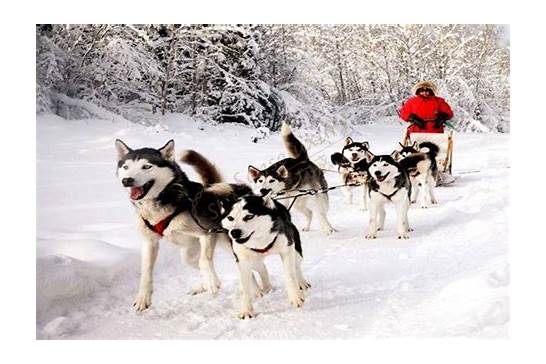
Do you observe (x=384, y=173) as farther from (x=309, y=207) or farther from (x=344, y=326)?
(x=344, y=326)

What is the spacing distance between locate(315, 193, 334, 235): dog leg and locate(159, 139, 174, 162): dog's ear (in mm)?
721

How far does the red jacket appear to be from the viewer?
349 cm

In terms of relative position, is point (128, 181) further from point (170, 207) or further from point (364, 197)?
point (364, 197)

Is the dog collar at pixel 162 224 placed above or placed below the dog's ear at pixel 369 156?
below

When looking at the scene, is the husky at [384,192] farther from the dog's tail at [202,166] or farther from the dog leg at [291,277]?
the dog's tail at [202,166]

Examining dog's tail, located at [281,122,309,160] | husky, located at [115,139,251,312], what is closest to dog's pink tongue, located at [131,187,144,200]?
husky, located at [115,139,251,312]

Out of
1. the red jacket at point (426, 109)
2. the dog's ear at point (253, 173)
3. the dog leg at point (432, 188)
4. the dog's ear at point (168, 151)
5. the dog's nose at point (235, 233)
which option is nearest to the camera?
the dog's nose at point (235, 233)

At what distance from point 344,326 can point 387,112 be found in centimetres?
110

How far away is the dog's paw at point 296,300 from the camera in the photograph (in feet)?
10.0

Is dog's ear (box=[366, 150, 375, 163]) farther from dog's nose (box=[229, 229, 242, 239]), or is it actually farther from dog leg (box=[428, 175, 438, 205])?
dog's nose (box=[229, 229, 242, 239])

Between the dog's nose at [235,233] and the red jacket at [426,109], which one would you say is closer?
the dog's nose at [235,233]

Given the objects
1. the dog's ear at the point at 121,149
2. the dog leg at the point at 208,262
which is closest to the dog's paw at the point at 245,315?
the dog leg at the point at 208,262

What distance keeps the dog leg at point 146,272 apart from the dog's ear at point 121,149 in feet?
1.27

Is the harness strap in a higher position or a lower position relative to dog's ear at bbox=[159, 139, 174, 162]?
lower
